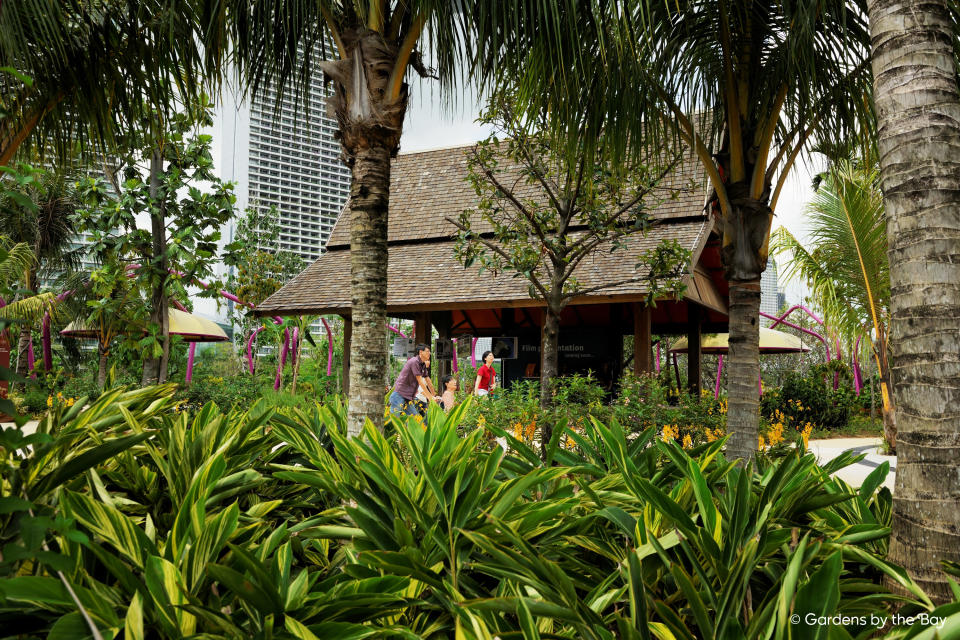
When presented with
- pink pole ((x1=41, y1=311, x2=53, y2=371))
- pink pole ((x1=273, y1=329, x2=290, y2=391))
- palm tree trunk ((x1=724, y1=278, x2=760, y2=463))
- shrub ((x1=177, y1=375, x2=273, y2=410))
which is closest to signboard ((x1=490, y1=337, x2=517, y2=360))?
shrub ((x1=177, y1=375, x2=273, y2=410))

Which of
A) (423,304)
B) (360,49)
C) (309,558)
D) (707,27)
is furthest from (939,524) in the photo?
(423,304)

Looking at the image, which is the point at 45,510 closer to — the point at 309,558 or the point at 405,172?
the point at 309,558

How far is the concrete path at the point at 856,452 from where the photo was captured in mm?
8156

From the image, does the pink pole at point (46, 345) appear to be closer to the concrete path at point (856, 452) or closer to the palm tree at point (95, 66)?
the palm tree at point (95, 66)

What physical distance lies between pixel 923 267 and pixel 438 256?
12.0 m

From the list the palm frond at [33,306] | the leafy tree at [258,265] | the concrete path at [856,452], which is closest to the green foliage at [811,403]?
the concrete path at [856,452]

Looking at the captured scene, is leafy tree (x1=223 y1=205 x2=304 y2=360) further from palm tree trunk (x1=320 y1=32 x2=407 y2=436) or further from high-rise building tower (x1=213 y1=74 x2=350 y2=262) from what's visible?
palm tree trunk (x1=320 y1=32 x2=407 y2=436)

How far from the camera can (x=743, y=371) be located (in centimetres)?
455

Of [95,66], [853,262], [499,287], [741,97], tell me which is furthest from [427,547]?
[853,262]

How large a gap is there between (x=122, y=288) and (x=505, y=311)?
881 cm

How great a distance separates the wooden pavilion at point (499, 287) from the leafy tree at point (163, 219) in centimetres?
340

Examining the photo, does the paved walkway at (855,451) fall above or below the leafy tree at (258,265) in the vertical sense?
below

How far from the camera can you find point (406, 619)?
61.3 inches

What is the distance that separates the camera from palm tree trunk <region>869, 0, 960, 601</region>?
5.44 feet
